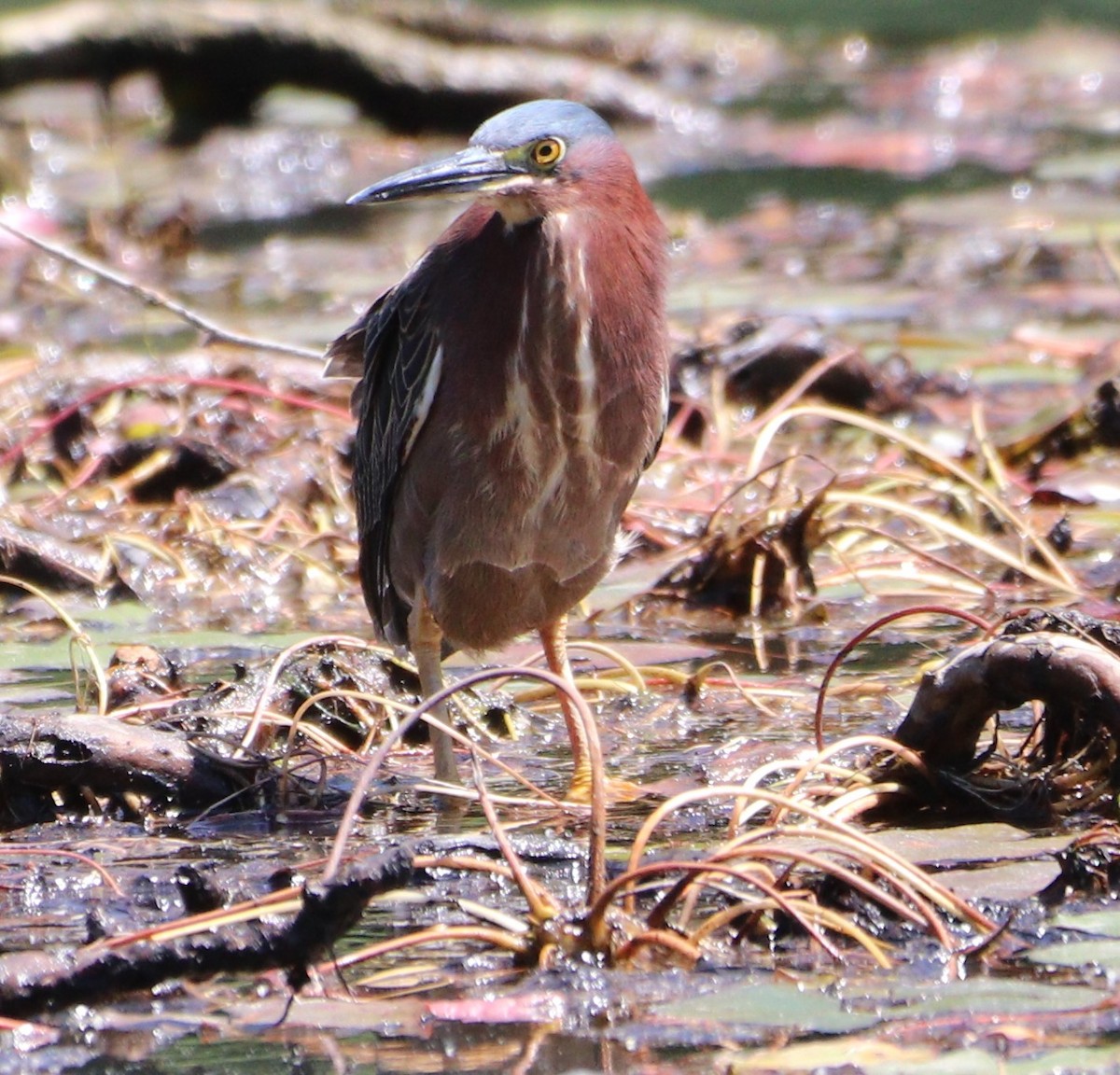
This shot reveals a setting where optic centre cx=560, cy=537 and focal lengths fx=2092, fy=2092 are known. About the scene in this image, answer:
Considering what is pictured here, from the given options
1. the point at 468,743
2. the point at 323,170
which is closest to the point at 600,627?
the point at 468,743

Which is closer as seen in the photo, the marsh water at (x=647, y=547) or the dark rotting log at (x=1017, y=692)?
the marsh water at (x=647, y=547)

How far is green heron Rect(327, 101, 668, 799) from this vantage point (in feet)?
13.4

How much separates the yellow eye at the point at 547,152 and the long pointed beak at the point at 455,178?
5 cm

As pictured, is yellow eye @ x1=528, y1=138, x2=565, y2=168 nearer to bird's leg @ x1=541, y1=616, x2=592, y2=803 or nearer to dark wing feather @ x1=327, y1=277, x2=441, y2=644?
dark wing feather @ x1=327, y1=277, x2=441, y2=644

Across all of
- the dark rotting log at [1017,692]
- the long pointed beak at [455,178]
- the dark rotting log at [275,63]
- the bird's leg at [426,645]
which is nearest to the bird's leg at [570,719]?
the bird's leg at [426,645]

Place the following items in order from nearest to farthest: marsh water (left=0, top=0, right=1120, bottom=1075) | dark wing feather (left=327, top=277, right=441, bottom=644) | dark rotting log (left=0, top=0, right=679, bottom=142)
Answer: marsh water (left=0, top=0, right=1120, bottom=1075) → dark wing feather (left=327, top=277, right=441, bottom=644) → dark rotting log (left=0, top=0, right=679, bottom=142)

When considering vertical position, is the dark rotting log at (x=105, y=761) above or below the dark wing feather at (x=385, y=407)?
below

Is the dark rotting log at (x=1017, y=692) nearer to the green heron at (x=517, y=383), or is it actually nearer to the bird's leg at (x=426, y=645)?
the green heron at (x=517, y=383)

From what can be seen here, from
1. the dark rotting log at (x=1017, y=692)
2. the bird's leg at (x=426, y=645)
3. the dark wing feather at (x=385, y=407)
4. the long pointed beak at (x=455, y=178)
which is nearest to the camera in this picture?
the dark rotting log at (x=1017, y=692)

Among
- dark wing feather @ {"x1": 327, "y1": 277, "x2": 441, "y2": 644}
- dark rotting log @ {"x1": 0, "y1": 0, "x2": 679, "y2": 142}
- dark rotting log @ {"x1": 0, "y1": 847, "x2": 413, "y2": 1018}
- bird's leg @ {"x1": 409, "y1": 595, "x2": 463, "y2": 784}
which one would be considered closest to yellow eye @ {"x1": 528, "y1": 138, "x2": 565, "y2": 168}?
dark wing feather @ {"x1": 327, "y1": 277, "x2": 441, "y2": 644}

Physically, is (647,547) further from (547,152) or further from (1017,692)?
(1017,692)

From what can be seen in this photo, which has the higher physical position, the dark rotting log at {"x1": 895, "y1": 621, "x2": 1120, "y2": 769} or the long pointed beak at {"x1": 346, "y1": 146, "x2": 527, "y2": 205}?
the long pointed beak at {"x1": 346, "y1": 146, "x2": 527, "y2": 205}

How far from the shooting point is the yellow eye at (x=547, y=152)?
158 inches

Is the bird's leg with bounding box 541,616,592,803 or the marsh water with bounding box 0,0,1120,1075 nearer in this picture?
the marsh water with bounding box 0,0,1120,1075
